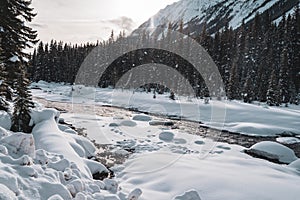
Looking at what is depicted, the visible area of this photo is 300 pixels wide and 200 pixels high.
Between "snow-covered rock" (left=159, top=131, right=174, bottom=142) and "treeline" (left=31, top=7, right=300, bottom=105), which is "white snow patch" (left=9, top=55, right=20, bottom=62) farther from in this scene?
"treeline" (left=31, top=7, right=300, bottom=105)

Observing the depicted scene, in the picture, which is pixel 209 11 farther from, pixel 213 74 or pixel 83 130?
pixel 83 130

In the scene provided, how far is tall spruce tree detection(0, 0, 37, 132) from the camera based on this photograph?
14.5 metres

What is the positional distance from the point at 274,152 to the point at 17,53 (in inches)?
574

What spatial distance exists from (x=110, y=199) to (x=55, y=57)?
264 feet

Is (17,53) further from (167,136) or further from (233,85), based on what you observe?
(233,85)

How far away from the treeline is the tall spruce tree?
96.7 ft

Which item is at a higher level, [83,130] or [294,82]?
[294,82]

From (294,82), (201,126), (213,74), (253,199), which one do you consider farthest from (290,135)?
(213,74)

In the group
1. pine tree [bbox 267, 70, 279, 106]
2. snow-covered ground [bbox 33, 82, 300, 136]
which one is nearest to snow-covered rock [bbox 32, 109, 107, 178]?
snow-covered ground [bbox 33, 82, 300, 136]

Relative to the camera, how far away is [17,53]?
51.4 ft

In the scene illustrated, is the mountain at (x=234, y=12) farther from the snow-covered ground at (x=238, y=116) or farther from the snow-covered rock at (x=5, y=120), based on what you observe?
the snow-covered rock at (x=5, y=120)

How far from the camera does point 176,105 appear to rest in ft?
114

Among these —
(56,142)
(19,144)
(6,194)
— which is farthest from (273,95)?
(6,194)

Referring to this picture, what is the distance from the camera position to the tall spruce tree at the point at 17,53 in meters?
14.5
